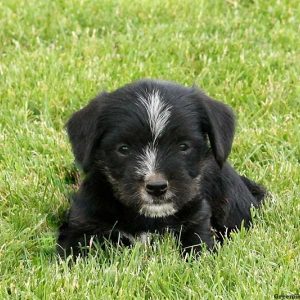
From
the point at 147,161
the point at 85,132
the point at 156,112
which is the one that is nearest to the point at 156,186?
the point at 147,161

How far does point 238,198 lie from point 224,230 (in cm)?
27

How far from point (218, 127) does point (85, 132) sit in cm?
90

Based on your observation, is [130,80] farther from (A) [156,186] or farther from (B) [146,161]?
(A) [156,186]

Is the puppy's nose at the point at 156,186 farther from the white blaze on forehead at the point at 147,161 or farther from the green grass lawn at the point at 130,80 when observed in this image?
the green grass lawn at the point at 130,80

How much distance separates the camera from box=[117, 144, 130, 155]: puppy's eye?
195 inches

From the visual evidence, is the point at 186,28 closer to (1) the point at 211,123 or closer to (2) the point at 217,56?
(2) the point at 217,56

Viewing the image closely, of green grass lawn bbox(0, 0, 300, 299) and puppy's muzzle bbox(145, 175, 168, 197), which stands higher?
puppy's muzzle bbox(145, 175, 168, 197)

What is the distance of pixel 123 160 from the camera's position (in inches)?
195

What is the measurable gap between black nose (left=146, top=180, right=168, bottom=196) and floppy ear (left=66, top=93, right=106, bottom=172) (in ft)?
1.78

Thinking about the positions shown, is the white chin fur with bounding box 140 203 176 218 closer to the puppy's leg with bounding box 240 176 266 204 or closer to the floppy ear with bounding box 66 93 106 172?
the floppy ear with bounding box 66 93 106 172

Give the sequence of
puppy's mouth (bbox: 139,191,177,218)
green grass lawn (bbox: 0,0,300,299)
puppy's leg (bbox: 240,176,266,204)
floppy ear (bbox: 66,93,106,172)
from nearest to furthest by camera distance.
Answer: green grass lawn (bbox: 0,0,300,299)
puppy's mouth (bbox: 139,191,177,218)
floppy ear (bbox: 66,93,106,172)
puppy's leg (bbox: 240,176,266,204)

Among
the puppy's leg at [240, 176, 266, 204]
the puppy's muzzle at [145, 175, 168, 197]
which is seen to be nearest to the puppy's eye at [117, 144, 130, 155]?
the puppy's muzzle at [145, 175, 168, 197]

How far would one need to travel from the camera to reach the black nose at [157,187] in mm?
4723

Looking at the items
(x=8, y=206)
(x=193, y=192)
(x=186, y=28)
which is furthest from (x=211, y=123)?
(x=186, y=28)
